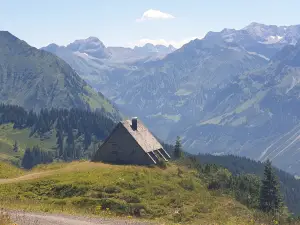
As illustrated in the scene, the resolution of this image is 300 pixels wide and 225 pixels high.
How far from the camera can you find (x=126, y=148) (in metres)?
71.1

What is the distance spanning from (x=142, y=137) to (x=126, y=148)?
Result: 16.2ft

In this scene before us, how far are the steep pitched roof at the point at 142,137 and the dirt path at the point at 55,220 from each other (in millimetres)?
41175

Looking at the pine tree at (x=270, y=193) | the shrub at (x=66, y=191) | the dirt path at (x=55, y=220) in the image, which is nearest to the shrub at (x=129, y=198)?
the shrub at (x=66, y=191)

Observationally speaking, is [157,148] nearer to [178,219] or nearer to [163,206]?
[163,206]

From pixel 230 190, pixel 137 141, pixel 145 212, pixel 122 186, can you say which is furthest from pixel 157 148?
pixel 145 212

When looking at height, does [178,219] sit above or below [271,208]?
above

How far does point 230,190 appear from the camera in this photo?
61281mm

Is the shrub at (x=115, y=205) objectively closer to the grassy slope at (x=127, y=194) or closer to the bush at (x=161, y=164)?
the grassy slope at (x=127, y=194)

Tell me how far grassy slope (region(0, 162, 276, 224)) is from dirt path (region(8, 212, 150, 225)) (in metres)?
10.0

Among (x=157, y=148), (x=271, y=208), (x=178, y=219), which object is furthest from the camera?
(x=157, y=148)

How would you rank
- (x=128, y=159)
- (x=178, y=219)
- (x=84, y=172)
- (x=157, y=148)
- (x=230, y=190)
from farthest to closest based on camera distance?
(x=157, y=148)
(x=128, y=159)
(x=230, y=190)
(x=84, y=172)
(x=178, y=219)

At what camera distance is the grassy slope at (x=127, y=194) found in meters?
42.4

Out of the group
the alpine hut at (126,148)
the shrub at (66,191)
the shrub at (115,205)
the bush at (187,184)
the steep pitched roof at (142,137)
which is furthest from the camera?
the steep pitched roof at (142,137)

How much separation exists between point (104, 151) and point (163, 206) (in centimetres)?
2900
